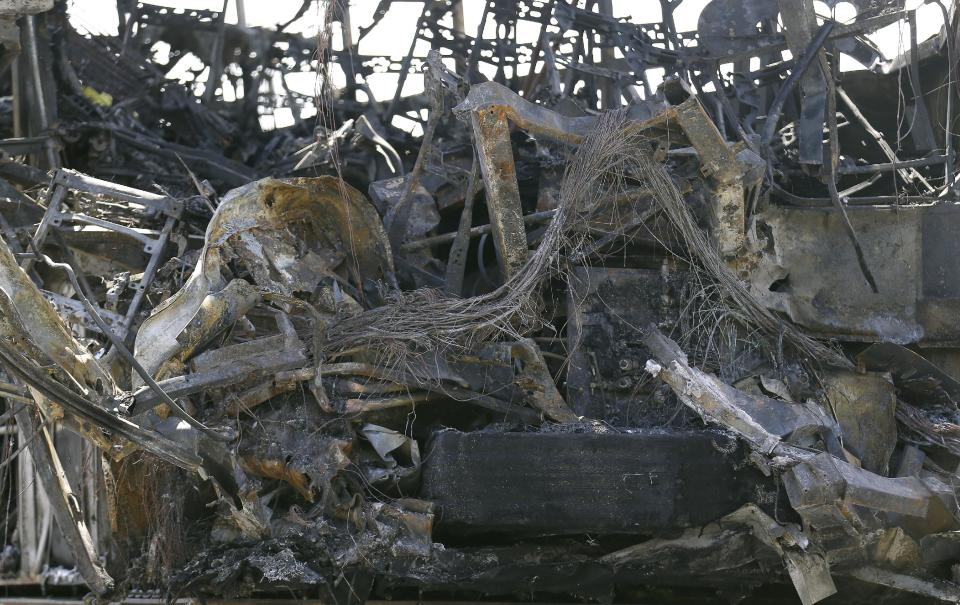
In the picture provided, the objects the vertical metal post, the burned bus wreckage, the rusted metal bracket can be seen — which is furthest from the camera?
the vertical metal post

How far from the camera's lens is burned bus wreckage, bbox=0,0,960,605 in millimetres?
8547

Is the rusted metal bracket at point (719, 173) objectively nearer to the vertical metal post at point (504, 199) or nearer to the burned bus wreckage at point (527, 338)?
the burned bus wreckage at point (527, 338)

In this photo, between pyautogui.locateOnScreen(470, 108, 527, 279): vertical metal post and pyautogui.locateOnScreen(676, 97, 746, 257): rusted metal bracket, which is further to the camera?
pyautogui.locateOnScreen(470, 108, 527, 279): vertical metal post

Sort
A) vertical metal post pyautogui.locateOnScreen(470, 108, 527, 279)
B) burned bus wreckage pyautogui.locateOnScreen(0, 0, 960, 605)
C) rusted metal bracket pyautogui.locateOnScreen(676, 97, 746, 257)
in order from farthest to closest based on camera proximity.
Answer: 1. vertical metal post pyautogui.locateOnScreen(470, 108, 527, 279)
2. rusted metal bracket pyautogui.locateOnScreen(676, 97, 746, 257)
3. burned bus wreckage pyautogui.locateOnScreen(0, 0, 960, 605)

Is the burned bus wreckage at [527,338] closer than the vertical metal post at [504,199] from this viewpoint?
Yes

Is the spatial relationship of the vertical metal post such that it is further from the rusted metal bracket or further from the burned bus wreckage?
the rusted metal bracket

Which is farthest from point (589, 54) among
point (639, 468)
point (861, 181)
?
point (639, 468)

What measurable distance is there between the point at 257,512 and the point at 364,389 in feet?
3.31

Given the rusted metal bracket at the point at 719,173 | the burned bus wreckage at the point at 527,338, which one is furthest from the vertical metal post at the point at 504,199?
the rusted metal bracket at the point at 719,173

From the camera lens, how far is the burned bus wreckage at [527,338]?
28.0ft

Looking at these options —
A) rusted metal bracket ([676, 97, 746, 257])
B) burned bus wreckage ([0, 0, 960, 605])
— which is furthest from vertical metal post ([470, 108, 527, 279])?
rusted metal bracket ([676, 97, 746, 257])

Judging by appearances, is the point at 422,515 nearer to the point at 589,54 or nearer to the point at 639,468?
the point at 639,468

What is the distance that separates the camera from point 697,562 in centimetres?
882

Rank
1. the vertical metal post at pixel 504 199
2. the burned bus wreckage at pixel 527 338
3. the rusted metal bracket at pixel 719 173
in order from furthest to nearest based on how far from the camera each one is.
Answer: the vertical metal post at pixel 504 199 → the rusted metal bracket at pixel 719 173 → the burned bus wreckage at pixel 527 338
